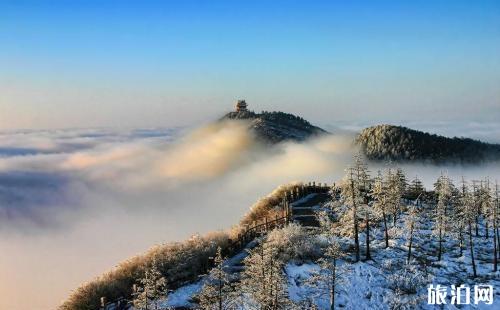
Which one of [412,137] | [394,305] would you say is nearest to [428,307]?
[394,305]

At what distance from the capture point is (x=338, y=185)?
50.2 meters

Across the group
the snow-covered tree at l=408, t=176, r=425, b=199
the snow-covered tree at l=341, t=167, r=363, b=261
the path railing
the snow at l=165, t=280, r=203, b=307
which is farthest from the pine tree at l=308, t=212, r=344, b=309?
the snow-covered tree at l=408, t=176, r=425, b=199

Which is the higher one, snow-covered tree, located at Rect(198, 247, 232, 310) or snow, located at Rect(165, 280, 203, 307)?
snow-covered tree, located at Rect(198, 247, 232, 310)

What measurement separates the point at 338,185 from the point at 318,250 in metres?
6.53

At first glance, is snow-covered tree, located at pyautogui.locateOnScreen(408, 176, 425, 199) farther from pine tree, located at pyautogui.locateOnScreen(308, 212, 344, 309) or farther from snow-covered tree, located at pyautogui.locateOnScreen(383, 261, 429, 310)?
pine tree, located at pyautogui.locateOnScreen(308, 212, 344, 309)

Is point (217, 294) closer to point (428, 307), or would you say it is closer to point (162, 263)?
point (162, 263)

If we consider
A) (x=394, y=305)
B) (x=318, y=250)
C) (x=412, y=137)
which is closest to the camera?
(x=394, y=305)

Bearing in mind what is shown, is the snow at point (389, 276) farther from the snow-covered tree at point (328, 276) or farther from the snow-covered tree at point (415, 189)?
the snow-covered tree at point (415, 189)

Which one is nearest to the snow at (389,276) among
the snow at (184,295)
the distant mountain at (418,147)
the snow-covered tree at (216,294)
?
the snow at (184,295)

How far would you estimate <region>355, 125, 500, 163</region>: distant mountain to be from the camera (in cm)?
17800

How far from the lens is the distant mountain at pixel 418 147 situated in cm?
17800

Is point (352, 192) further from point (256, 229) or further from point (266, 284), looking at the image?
point (266, 284)

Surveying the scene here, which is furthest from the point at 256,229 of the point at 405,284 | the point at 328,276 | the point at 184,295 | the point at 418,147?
the point at 418,147

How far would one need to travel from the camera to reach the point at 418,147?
178 metres
